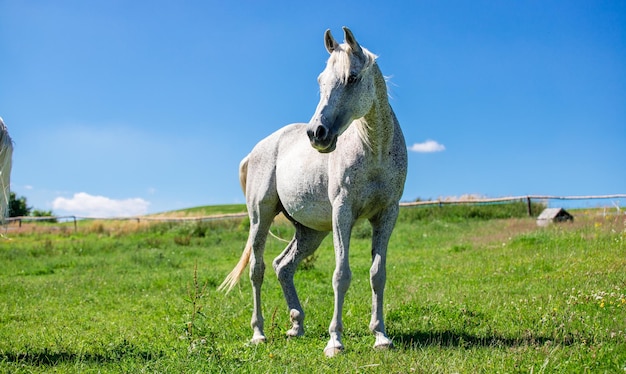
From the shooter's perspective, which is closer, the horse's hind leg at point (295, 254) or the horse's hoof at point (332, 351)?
the horse's hoof at point (332, 351)

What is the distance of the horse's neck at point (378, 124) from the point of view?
197 inches

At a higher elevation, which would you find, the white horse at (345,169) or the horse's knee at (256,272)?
the white horse at (345,169)

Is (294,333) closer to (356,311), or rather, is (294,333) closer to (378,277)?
(356,311)

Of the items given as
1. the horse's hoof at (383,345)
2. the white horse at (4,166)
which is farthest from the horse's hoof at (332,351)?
the white horse at (4,166)

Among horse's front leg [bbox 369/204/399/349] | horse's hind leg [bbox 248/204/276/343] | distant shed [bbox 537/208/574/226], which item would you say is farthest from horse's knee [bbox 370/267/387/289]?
distant shed [bbox 537/208/574/226]

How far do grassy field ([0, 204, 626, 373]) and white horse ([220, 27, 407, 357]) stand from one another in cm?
63

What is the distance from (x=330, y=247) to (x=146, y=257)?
5.36m

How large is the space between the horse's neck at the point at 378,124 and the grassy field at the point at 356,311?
1731mm

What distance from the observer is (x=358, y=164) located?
16.3 ft

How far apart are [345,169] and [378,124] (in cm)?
49

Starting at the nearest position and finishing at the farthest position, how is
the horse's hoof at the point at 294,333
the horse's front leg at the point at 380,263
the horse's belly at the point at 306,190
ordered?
the horse's front leg at the point at 380,263, the horse's belly at the point at 306,190, the horse's hoof at the point at 294,333

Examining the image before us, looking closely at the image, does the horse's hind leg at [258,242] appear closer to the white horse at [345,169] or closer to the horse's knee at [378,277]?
the white horse at [345,169]

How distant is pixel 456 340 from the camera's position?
17.1 feet

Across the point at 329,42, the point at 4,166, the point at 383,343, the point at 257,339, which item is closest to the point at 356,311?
the point at 257,339
